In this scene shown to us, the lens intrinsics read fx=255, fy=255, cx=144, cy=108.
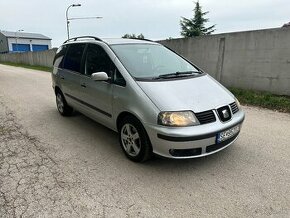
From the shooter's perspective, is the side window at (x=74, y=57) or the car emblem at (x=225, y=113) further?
the side window at (x=74, y=57)

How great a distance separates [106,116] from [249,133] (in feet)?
8.50

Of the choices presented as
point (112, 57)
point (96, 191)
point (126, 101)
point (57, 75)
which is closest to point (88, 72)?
point (112, 57)

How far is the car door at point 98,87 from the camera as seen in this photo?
3844 mm

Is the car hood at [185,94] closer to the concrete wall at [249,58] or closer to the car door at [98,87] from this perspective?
the car door at [98,87]

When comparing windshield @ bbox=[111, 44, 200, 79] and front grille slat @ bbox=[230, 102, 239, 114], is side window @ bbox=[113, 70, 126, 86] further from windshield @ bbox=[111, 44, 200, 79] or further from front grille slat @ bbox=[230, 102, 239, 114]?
front grille slat @ bbox=[230, 102, 239, 114]

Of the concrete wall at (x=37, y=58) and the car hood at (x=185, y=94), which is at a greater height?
the car hood at (x=185, y=94)

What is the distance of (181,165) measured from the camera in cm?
346

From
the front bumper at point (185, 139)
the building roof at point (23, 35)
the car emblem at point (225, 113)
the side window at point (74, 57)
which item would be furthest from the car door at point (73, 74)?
the building roof at point (23, 35)

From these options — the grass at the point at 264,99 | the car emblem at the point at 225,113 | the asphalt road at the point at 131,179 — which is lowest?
the asphalt road at the point at 131,179

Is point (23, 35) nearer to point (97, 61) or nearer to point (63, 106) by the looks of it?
point (63, 106)

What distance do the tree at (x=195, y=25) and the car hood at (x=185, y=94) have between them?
1412 inches

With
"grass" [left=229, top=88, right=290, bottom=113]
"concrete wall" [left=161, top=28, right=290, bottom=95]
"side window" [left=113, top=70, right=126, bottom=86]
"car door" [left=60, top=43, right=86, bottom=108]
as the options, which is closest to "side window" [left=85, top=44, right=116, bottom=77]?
"side window" [left=113, top=70, right=126, bottom=86]

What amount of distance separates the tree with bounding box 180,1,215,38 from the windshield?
35.0 m

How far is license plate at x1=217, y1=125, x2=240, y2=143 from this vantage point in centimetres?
316
